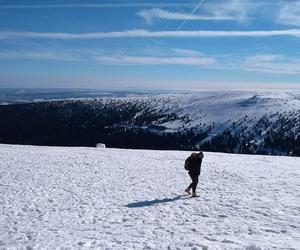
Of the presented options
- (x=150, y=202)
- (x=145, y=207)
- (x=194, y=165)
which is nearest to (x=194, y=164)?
(x=194, y=165)

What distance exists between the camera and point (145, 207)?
1736cm

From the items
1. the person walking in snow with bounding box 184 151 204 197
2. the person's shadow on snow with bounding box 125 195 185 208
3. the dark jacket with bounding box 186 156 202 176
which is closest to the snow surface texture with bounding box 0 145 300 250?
the person's shadow on snow with bounding box 125 195 185 208

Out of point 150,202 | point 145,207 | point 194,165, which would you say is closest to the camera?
point 145,207

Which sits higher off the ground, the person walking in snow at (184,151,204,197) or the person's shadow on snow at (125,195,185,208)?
the person walking in snow at (184,151,204,197)

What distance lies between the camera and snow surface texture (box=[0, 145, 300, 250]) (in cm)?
1269

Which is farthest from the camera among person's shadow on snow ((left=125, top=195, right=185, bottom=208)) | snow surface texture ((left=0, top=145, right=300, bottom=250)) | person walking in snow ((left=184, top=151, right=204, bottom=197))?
person walking in snow ((left=184, top=151, right=204, bottom=197))

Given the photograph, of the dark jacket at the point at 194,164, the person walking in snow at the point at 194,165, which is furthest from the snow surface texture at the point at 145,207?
the dark jacket at the point at 194,164

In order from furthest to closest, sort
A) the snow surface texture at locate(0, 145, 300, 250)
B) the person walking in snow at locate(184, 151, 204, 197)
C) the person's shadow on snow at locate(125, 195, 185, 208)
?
the person walking in snow at locate(184, 151, 204, 197) → the person's shadow on snow at locate(125, 195, 185, 208) → the snow surface texture at locate(0, 145, 300, 250)

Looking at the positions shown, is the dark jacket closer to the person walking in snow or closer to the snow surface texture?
the person walking in snow

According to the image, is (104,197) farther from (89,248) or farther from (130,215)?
(89,248)

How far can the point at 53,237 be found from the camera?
1291cm

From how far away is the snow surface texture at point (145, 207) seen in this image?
41.6ft

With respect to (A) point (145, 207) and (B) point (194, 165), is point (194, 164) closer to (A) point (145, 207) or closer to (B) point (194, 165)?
(B) point (194, 165)

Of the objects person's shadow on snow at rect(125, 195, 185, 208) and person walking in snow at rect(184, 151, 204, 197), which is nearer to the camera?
person's shadow on snow at rect(125, 195, 185, 208)
